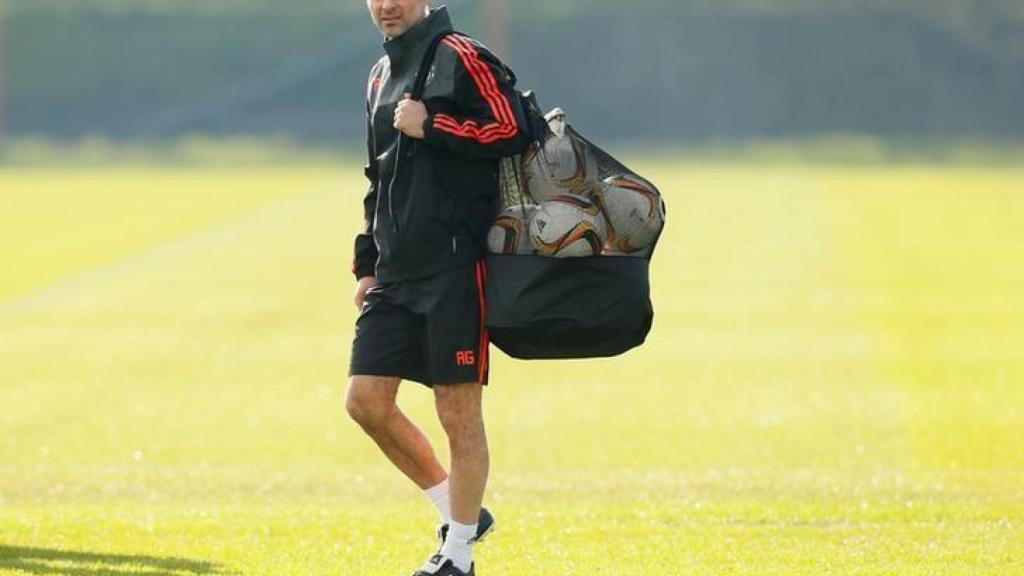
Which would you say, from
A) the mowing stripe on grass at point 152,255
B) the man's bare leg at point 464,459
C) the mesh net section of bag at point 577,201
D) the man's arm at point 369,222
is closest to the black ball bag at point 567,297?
the mesh net section of bag at point 577,201

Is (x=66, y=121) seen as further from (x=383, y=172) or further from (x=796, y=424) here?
(x=383, y=172)

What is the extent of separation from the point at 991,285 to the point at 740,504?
545 inches

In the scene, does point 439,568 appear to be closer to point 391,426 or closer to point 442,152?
point 391,426

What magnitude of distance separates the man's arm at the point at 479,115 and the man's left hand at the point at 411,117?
0.02 metres

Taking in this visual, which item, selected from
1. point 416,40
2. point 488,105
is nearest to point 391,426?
point 488,105

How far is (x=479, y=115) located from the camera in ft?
24.6

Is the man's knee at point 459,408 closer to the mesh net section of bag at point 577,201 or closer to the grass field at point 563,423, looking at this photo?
the mesh net section of bag at point 577,201

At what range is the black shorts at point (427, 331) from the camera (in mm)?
7566

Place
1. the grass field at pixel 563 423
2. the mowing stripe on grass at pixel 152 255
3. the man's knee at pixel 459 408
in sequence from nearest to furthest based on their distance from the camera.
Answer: the man's knee at pixel 459 408, the grass field at pixel 563 423, the mowing stripe on grass at pixel 152 255

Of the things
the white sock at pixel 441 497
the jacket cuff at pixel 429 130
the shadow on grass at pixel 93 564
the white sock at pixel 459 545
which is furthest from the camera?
the shadow on grass at pixel 93 564

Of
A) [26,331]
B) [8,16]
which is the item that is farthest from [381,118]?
[8,16]

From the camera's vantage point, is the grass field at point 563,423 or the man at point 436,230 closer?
the man at point 436,230

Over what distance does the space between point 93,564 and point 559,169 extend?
2308mm

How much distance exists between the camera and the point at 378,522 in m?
9.67
